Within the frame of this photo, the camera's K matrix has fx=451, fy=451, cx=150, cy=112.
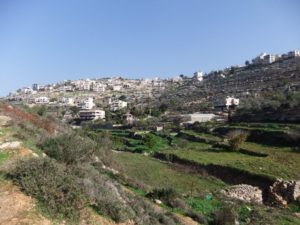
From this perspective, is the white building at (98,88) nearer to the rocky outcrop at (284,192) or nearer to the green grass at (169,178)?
the green grass at (169,178)

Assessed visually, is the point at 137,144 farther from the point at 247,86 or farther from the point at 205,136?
the point at 247,86

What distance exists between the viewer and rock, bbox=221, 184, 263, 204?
77.6 ft

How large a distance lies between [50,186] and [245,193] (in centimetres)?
1632

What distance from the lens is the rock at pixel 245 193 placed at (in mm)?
23641

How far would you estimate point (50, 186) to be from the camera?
9.85 m

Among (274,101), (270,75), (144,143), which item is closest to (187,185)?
(144,143)

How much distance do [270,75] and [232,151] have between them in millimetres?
66414

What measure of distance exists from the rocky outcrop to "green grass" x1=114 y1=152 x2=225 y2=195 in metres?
2.93

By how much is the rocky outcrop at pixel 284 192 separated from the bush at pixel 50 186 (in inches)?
646

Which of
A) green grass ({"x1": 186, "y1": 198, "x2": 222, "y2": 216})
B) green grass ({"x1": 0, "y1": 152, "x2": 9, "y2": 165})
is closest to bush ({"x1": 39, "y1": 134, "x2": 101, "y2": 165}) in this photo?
green grass ({"x1": 0, "y1": 152, "x2": 9, "y2": 165})

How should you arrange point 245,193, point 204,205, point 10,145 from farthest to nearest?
point 245,193, point 204,205, point 10,145

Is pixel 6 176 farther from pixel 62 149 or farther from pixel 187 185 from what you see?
pixel 187 185

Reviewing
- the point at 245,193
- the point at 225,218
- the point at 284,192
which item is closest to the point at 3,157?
the point at 225,218

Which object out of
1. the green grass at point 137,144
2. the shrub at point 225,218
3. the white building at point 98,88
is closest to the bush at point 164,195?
the shrub at point 225,218
